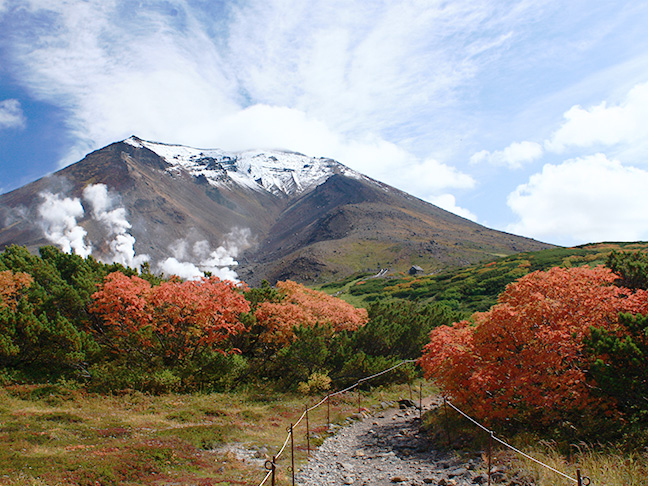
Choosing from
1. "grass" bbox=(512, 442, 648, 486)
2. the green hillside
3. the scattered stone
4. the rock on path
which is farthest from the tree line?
the green hillside

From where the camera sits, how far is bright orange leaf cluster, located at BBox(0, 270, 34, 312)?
1942 cm

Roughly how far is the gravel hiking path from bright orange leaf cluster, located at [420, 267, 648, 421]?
5.84 ft

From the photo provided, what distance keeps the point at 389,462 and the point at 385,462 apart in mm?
121

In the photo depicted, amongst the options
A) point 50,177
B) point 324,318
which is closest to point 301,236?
point 50,177

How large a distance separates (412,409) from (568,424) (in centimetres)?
758

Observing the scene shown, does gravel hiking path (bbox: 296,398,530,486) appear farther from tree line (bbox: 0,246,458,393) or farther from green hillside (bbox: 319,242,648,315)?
green hillside (bbox: 319,242,648,315)

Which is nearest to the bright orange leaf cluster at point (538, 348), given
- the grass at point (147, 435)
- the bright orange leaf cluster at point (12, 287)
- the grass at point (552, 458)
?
the grass at point (552, 458)

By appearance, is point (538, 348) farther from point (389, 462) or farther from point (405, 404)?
point (405, 404)

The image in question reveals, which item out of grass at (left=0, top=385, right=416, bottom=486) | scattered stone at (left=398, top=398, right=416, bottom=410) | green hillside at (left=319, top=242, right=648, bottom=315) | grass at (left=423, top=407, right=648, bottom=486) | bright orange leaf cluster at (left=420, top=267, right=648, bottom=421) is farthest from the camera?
green hillside at (left=319, top=242, right=648, bottom=315)

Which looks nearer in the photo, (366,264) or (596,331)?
(596,331)

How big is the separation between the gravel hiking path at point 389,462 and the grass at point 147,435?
71 centimetres

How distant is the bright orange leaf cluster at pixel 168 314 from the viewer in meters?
19.1

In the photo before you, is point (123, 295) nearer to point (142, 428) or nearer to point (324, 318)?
point (142, 428)

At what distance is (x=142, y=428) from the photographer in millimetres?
12375
